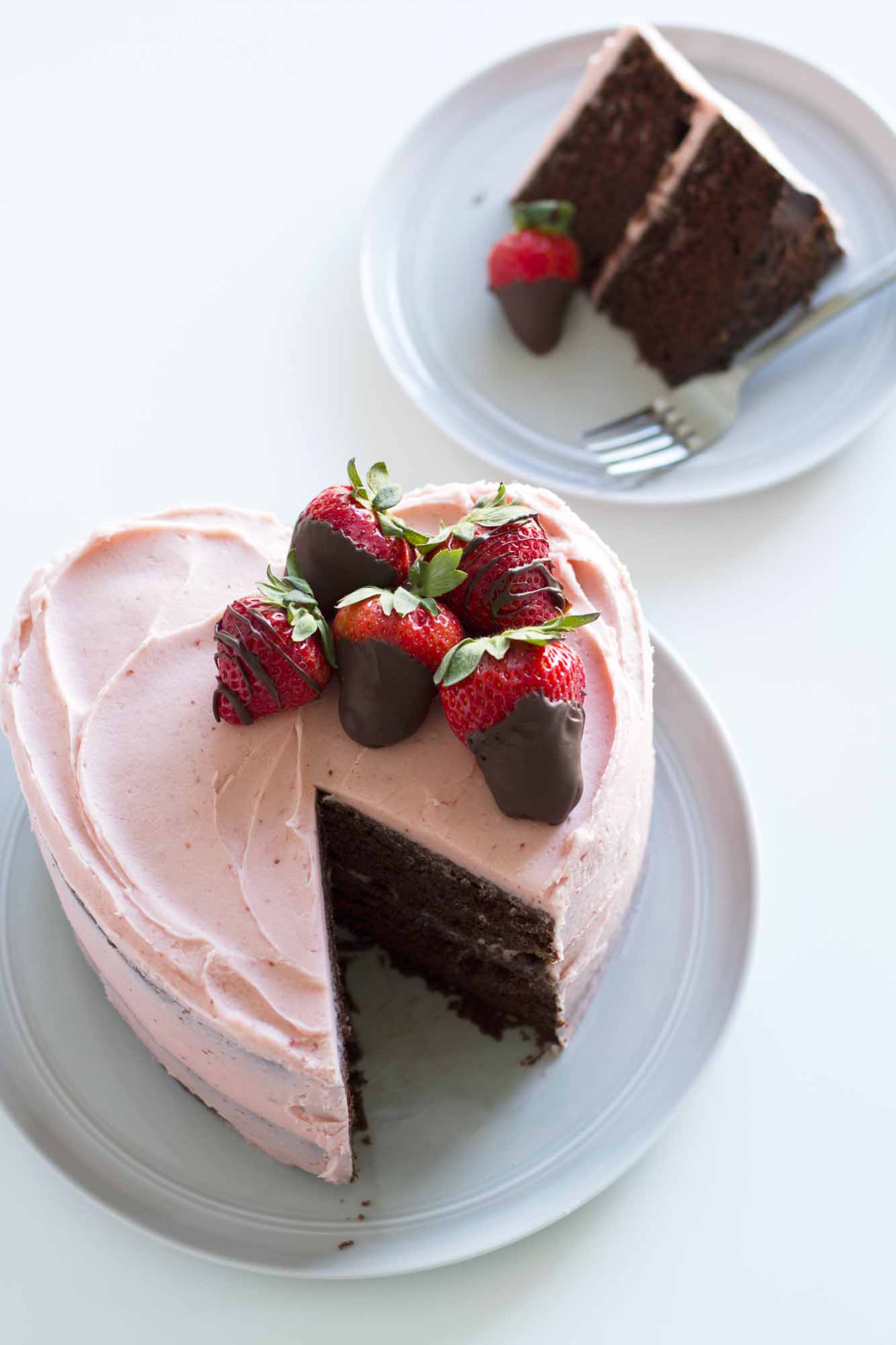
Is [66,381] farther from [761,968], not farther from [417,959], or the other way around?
[761,968]

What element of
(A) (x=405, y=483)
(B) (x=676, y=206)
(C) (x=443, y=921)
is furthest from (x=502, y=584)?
(B) (x=676, y=206)

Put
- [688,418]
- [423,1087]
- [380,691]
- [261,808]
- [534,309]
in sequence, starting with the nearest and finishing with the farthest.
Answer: [380,691]
[261,808]
[423,1087]
[688,418]
[534,309]

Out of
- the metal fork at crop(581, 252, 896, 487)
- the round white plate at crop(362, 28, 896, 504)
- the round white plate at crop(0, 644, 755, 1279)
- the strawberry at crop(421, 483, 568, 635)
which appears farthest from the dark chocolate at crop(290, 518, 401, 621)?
the metal fork at crop(581, 252, 896, 487)

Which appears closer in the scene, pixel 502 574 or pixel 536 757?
pixel 536 757

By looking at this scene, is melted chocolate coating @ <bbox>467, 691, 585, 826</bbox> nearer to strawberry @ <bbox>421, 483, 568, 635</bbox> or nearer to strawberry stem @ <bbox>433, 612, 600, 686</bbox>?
strawberry stem @ <bbox>433, 612, 600, 686</bbox>

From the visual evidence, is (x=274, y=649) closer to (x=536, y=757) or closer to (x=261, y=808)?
(x=261, y=808)

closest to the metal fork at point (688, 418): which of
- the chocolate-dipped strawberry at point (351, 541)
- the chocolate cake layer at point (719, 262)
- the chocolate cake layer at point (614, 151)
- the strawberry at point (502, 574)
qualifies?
the chocolate cake layer at point (719, 262)

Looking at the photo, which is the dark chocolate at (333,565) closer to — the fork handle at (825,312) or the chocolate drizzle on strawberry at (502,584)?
the chocolate drizzle on strawberry at (502,584)
